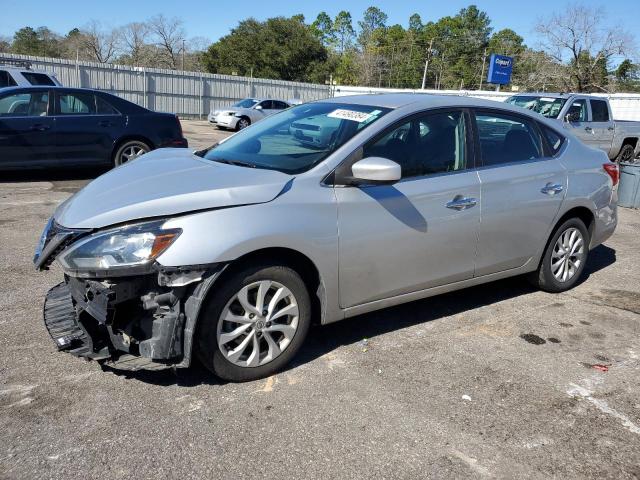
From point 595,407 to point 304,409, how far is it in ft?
5.61

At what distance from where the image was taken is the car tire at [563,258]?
4.94 metres

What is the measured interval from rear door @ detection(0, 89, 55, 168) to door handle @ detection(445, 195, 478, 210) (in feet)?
23.7

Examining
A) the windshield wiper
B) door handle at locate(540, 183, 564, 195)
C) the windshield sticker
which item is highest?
the windshield sticker

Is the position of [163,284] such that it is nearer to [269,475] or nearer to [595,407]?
[269,475]

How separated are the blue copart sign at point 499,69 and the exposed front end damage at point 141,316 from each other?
43.9 m

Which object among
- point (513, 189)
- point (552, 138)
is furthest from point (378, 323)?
point (552, 138)

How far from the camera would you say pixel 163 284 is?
296cm

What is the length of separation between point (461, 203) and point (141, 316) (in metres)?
2.31

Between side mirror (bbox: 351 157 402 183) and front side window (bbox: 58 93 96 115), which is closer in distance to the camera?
side mirror (bbox: 351 157 402 183)

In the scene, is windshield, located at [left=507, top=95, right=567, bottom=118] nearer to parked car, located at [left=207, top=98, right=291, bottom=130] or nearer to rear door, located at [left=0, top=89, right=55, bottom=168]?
rear door, located at [left=0, top=89, right=55, bottom=168]

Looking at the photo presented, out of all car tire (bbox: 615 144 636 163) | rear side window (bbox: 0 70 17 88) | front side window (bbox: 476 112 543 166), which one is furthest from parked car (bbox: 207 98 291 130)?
front side window (bbox: 476 112 543 166)

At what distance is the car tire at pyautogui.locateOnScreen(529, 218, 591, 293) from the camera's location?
4.94 metres

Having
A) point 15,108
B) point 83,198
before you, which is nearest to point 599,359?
point 83,198

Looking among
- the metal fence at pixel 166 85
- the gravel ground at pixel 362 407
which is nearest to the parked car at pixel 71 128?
the gravel ground at pixel 362 407
